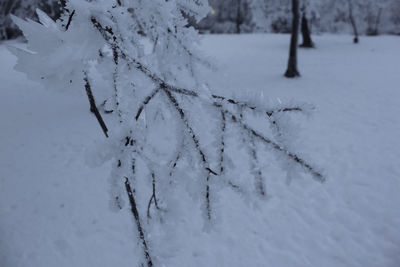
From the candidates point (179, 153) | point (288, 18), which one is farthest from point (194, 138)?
point (288, 18)

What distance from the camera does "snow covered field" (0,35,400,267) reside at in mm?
3555

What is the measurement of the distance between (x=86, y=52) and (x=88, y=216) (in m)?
3.87

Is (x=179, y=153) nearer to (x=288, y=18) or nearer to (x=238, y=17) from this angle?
(x=288, y=18)

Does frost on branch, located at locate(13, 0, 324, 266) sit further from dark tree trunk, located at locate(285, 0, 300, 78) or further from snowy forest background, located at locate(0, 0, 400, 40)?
snowy forest background, located at locate(0, 0, 400, 40)

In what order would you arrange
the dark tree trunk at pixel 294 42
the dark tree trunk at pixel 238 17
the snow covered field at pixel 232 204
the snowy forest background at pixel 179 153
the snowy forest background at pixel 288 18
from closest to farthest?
the snowy forest background at pixel 179 153
the snow covered field at pixel 232 204
the dark tree trunk at pixel 294 42
the snowy forest background at pixel 288 18
the dark tree trunk at pixel 238 17

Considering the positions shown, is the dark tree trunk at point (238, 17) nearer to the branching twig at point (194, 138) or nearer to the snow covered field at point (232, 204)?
the snow covered field at point (232, 204)

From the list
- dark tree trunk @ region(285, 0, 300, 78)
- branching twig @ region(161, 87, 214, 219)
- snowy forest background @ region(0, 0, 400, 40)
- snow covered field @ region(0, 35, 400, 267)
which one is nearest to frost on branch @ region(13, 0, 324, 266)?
branching twig @ region(161, 87, 214, 219)

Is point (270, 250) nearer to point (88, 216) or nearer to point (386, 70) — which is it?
point (88, 216)

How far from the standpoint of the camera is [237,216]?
413 cm

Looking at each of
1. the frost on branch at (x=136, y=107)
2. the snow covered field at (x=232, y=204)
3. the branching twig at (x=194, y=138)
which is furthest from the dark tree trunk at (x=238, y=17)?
the branching twig at (x=194, y=138)

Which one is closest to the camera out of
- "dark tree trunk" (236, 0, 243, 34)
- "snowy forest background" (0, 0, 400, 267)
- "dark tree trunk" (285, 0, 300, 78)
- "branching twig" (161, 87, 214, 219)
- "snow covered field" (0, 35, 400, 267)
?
"snowy forest background" (0, 0, 400, 267)

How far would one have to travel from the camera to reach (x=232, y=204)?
14.2 feet

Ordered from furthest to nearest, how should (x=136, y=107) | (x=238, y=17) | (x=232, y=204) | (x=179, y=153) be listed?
(x=238, y=17)
(x=232, y=204)
(x=179, y=153)
(x=136, y=107)

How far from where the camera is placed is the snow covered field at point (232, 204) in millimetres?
3555
